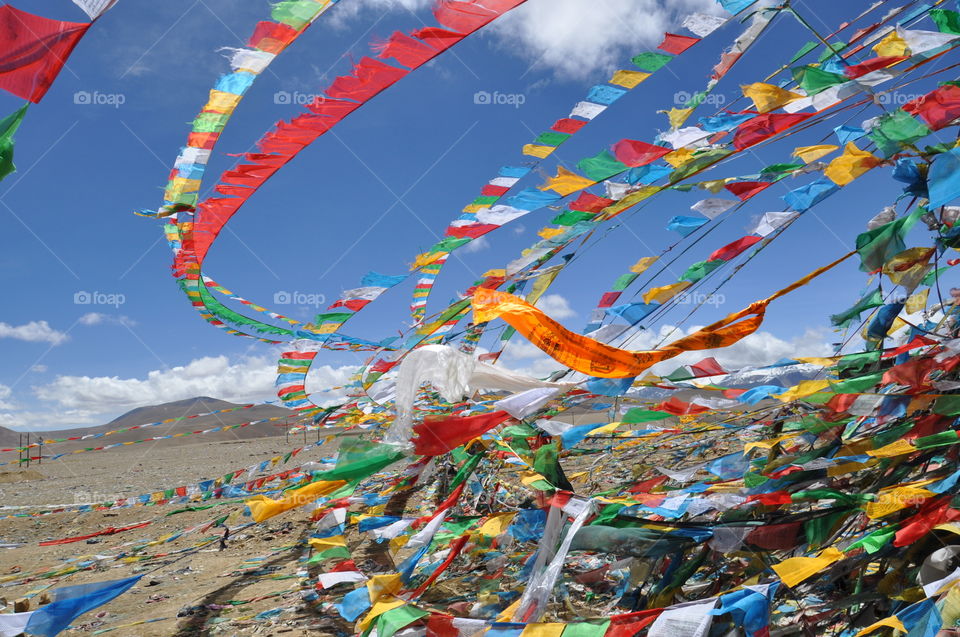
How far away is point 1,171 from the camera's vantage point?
57.2 inches

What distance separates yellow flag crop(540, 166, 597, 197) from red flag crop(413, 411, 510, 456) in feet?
3.18

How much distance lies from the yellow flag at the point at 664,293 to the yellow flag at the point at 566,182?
1.67ft

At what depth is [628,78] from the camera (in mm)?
2746

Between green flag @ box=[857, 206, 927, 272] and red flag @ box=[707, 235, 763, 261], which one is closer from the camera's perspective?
green flag @ box=[857, 206, 927, 272]

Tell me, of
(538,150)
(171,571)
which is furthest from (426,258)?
(171,571)

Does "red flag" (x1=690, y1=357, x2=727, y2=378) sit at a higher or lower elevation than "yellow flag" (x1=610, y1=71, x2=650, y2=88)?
lower

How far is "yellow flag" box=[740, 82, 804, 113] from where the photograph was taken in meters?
1.95

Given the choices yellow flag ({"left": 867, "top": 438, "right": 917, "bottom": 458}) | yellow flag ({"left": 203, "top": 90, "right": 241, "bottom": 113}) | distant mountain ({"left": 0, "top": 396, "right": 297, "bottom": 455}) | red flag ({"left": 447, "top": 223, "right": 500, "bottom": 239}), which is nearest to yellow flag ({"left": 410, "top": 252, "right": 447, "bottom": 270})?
red flag ({"left": 447, "top": 223, "right": 500, "bottom": 239})

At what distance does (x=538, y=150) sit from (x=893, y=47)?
1.54 meters

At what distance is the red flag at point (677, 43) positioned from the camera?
2488 mm

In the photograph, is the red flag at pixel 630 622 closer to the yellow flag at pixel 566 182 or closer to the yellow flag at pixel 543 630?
the yellow flag at pixel 543 630

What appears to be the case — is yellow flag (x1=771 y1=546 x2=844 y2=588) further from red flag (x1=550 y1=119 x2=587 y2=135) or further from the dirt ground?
the dirt ground

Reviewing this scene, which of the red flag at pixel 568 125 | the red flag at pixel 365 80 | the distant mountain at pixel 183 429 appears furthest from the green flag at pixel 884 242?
the distant mountain at pixel 183 429

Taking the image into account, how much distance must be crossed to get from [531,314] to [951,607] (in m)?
1.20
